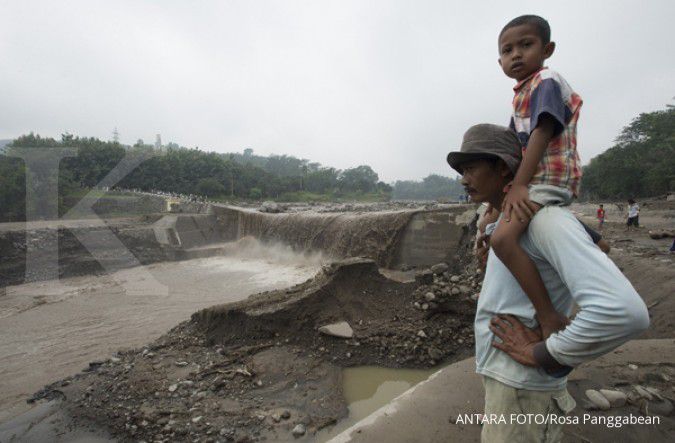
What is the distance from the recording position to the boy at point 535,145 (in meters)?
1.09

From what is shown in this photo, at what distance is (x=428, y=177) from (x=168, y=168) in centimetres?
9464

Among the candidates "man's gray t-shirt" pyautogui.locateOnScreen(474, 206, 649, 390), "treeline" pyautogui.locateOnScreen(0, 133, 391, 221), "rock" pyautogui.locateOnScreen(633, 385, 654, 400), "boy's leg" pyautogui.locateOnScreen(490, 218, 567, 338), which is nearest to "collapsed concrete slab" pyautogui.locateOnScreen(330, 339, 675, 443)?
"rock" pyautogui.locateOnScreen(633, 385, 654, 400)

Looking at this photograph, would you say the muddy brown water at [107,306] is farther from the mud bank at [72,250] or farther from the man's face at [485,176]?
the man's face at [485,176]

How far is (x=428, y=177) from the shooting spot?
397 feet

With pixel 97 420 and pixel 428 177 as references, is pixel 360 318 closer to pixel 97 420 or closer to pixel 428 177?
pixel 97 420

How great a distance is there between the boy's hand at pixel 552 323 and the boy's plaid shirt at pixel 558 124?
46 cm

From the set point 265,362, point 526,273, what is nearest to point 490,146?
point 526,273

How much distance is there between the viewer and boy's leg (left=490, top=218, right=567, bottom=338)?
3.56 ft

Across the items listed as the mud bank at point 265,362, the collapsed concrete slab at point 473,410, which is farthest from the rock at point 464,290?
the collapsed concrete slab at point 473,410

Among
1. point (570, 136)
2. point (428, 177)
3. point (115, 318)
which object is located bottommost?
point (115, 318)

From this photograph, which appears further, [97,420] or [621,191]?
[621,191]

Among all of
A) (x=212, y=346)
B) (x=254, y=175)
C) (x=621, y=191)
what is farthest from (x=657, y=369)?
(x=254, y=175)

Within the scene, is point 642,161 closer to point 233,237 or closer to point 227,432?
point 233,237

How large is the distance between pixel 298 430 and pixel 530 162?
129 inches
